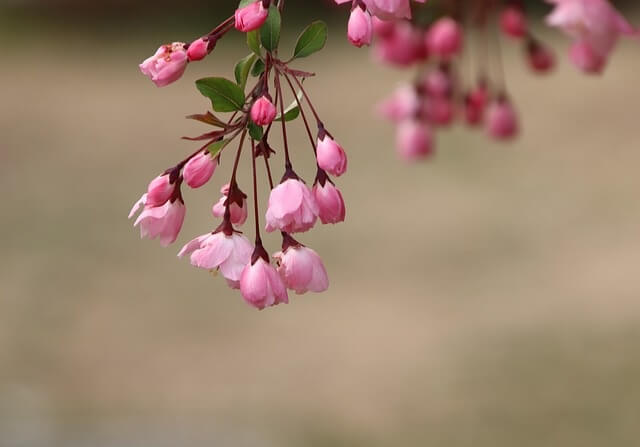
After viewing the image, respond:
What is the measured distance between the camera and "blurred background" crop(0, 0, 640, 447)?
3.39 metres

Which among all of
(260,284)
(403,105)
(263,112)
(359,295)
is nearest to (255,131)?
(263,112)

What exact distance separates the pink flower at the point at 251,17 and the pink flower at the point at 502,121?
4.32 ft

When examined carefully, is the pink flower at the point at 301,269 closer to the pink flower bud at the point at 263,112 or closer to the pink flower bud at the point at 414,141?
the pink flower bud at the point at 263,112

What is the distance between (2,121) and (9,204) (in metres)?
1.62

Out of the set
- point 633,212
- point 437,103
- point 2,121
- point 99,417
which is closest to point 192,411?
point 99,417

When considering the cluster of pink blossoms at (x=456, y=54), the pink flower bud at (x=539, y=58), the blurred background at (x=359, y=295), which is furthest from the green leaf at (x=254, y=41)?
the blurred background at (x=359, y=295)

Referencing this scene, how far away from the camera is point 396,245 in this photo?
4.98 m

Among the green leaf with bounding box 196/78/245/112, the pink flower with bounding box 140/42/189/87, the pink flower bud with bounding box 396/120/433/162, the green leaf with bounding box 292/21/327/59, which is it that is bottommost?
the green leaf with bounding box 196/78/245/112

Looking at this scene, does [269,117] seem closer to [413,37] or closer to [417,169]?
[413,37]

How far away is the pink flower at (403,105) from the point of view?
199cm

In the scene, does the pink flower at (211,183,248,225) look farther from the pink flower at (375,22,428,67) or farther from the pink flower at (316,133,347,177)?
the pink flower at (375,22,428,67)

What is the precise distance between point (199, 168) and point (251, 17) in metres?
0.12

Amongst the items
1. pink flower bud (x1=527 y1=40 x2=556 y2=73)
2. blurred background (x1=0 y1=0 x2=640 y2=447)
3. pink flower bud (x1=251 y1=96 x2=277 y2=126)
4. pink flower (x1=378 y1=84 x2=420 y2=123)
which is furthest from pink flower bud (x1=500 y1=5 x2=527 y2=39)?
blurred background (x1=0 y1=0 x2=640 y2=447)

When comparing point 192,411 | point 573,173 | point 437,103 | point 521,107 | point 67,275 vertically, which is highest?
point 521,107
